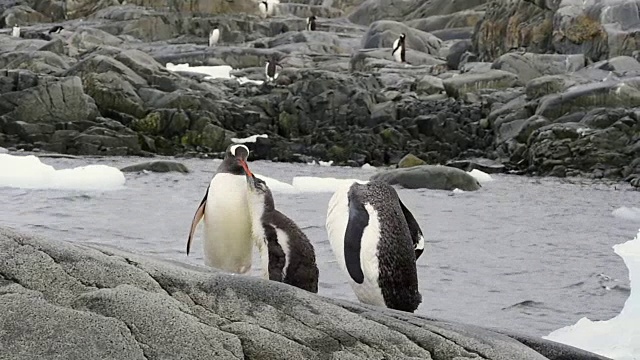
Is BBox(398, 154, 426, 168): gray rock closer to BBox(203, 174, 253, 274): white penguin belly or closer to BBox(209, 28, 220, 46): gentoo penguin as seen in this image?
BBox(203, 174, 253, 274): white penguin belly

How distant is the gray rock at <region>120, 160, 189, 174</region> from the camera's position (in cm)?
1332

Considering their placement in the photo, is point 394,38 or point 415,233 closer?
point 415,233

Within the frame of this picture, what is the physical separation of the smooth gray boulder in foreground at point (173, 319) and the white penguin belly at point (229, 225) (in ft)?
6.48

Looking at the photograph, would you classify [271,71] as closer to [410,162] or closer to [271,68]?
[271,68]

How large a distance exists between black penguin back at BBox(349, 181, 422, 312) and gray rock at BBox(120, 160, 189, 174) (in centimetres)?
973

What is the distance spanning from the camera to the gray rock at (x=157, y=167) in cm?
1332

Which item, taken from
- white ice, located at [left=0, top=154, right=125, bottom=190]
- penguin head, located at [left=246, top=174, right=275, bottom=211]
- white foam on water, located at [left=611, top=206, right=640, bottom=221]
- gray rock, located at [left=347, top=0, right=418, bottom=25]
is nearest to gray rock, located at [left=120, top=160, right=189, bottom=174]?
white ice, located at [left=0, top=154, right=125, bottom=190]

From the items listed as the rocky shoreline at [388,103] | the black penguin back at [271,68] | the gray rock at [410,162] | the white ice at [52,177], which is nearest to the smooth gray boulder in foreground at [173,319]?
the white ice at [52,177]

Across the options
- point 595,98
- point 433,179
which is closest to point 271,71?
point 595,98

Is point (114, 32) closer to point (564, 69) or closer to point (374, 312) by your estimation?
point (564, 69)

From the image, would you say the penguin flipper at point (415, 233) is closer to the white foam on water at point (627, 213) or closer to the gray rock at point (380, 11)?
the white foam on water at point (627, 213)

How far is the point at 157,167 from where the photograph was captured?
13.6 meters

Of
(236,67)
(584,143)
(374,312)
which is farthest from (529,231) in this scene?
(236,67)

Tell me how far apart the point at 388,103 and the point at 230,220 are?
56.1 ft
